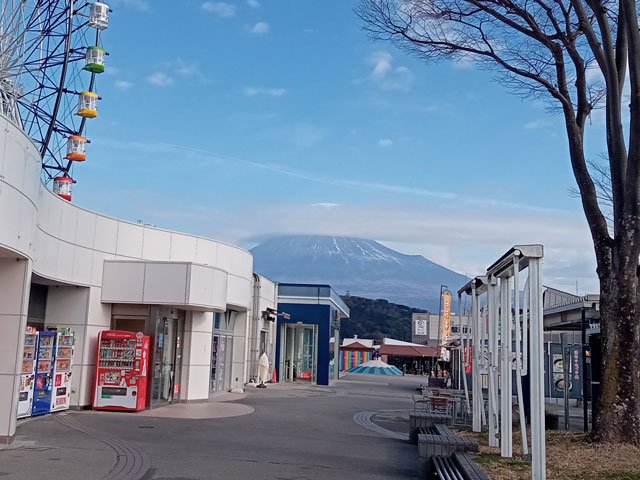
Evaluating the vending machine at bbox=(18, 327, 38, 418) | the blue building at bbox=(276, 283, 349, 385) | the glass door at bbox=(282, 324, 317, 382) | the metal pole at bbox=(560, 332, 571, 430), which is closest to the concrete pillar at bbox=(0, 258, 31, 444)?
the vending machine at bbox=(18, 327, 38, 418)

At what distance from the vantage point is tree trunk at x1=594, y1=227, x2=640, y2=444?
10727 mm

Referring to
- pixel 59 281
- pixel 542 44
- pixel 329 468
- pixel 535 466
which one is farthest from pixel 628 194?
pixel 59 281

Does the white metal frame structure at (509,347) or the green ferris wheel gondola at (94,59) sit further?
the green ferris wheel gondola at (94,59)

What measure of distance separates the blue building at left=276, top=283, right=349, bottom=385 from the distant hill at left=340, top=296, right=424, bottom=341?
63.4 meters

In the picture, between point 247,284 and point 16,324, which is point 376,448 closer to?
point 16,324

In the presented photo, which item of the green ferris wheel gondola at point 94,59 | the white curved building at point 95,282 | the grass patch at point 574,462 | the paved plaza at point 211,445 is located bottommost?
the paved plaza at point 211,445

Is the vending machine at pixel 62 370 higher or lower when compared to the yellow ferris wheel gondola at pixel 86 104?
lower

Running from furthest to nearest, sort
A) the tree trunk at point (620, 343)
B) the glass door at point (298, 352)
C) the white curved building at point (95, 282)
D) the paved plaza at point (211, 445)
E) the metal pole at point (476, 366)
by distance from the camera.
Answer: the glass door at point (298, 352) → the metal pole at point (476, 366) → the tree trunk at point (620, 343) → the white curved building at point (95, 282) → the paved plaza at point (211, 445)

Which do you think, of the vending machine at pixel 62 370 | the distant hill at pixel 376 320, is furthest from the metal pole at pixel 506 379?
the distant hill at pixel 376 320

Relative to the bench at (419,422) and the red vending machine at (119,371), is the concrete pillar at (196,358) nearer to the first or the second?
the red vending machine at (119,371)

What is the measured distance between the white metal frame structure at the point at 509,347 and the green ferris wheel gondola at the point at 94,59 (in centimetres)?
1438

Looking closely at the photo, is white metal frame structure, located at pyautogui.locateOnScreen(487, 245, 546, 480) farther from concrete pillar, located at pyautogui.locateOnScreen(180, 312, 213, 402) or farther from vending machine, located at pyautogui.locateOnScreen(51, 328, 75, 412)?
concrete pillar, located at pyautogui.locateOnScreen(180, 312, 213, 402)

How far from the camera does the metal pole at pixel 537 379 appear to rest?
7.83 meters

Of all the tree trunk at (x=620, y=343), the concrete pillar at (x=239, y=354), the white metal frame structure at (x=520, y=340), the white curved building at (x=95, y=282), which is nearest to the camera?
the white metal frame structure at (x=520, y=340)
